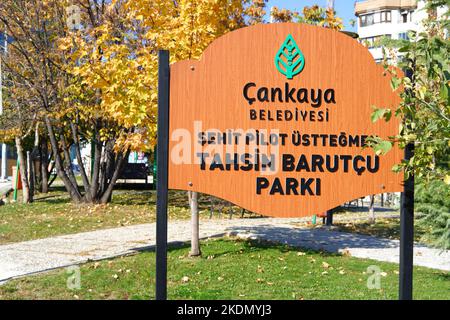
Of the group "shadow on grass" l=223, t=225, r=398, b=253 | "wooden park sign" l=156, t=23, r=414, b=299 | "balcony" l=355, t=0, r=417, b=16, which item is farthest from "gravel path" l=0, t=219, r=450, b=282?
"balcony" l=355, t=0, r=417, b=16

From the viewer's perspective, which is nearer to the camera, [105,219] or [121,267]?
[121,267]

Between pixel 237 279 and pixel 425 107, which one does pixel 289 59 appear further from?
pixel 237 279

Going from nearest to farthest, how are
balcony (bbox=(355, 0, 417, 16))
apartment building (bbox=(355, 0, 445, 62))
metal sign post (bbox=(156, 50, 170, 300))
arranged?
metal sign post (bbox=(156, 50, 170, 300)) → balcony (bbox=(355, 0, 417, 16)) → apartment building (bbox=(355, 0, 445, 62))

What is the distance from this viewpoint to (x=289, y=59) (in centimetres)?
471

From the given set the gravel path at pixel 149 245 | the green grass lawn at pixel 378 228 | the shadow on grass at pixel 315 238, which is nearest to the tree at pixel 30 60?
the gravel path at pixel 149 245

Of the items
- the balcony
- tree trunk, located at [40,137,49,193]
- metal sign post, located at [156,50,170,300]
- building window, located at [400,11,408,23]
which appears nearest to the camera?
metal sign post, located at [156,50,170,300]

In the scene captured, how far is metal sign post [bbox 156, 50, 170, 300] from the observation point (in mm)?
4367

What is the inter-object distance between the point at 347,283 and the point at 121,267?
3.51 metres

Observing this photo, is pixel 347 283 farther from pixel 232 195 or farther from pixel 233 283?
pixel 232 195

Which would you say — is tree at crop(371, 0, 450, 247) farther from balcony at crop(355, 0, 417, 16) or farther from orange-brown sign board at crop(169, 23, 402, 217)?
balcony at crop(355, 0, 417, 16)

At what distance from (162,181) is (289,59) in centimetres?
153

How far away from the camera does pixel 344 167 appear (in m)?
4.77

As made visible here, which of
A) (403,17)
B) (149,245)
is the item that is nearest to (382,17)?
(403,17)

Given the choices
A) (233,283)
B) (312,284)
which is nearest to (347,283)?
(312,284)
